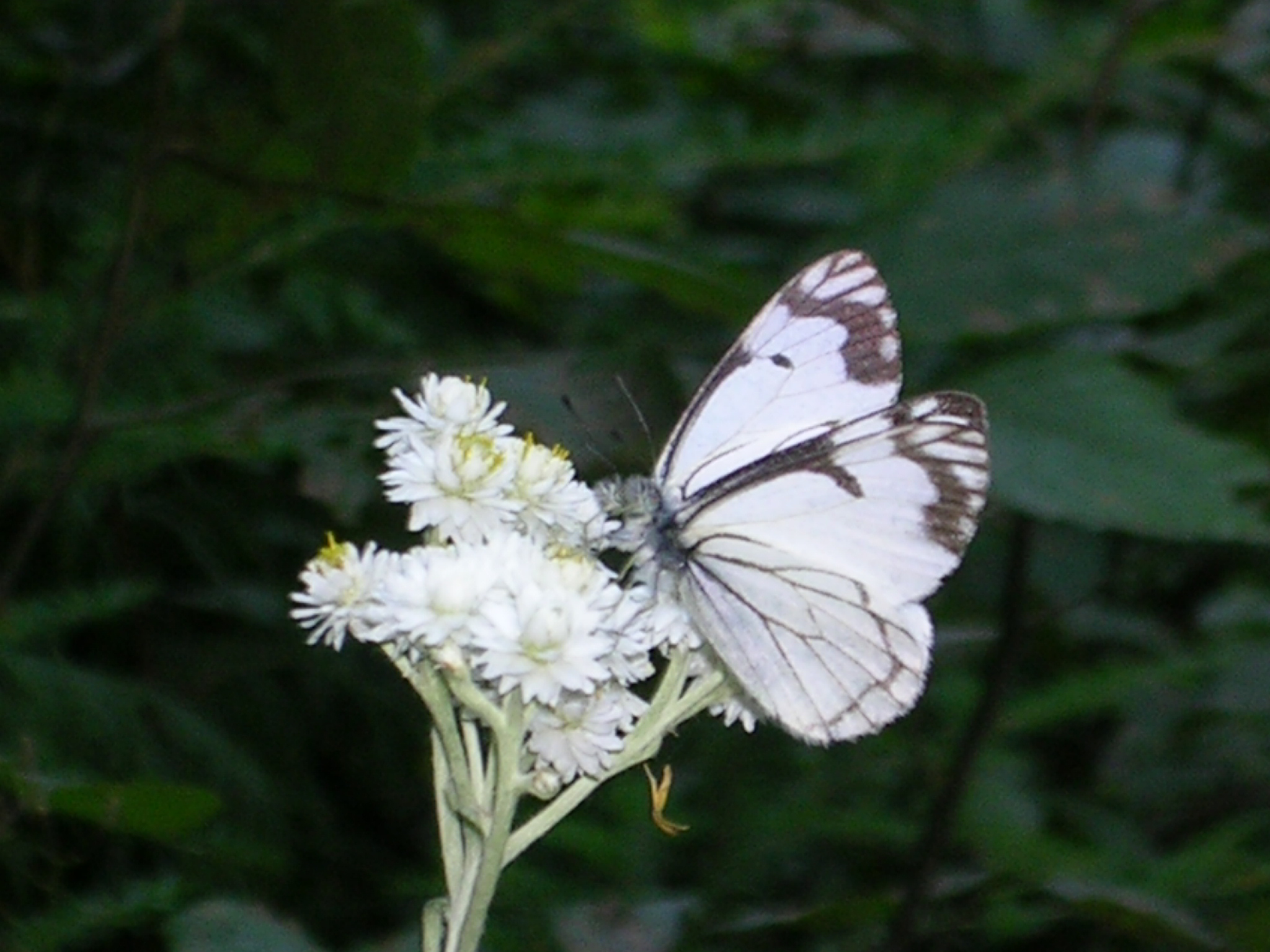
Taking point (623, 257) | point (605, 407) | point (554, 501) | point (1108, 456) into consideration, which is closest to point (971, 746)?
point (1108, 456)

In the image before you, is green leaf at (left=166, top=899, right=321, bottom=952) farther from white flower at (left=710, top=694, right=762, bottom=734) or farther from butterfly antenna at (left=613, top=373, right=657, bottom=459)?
butterfly antenna at (left=613, top=373, right=657, bottom=459)

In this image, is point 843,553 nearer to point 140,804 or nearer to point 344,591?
point 344,591

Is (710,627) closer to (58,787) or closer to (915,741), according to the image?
(58,787)

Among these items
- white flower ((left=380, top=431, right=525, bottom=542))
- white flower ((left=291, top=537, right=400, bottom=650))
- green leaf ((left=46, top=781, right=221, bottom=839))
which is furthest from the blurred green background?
white flower ((left=380, top=431, right=525, bottom=542))

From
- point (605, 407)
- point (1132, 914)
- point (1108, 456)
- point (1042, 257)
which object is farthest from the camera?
point (1042, 257)

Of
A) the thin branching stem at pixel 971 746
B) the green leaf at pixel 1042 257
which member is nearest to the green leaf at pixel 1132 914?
the thin branching stem at pixel 971 746

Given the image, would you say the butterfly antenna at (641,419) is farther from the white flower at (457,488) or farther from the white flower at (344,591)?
the white flower at (344,591)

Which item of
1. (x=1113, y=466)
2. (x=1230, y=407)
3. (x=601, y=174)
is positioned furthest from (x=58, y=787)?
(x=1230, y=407)
